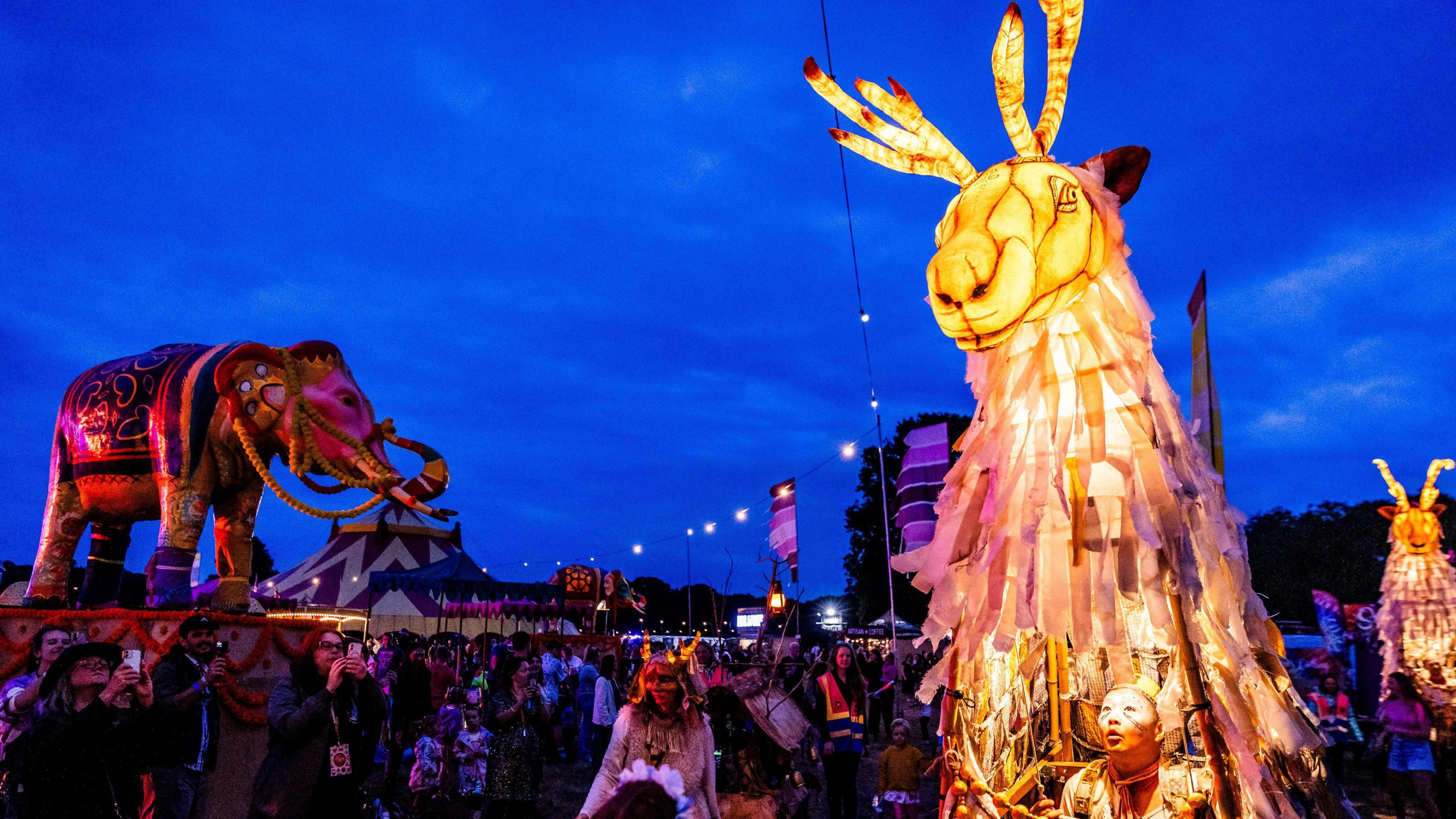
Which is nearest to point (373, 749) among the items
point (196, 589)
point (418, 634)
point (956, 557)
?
point (956, 557)

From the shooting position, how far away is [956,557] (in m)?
3.15

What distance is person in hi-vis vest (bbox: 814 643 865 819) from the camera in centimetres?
861

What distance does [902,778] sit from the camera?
7.60 metres

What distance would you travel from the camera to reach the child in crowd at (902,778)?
758cm

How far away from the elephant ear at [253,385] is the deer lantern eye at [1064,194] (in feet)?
25.7

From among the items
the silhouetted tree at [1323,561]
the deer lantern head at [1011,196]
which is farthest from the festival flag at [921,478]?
the silhouetted tree at [1323,561]

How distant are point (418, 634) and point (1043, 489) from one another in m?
26.2

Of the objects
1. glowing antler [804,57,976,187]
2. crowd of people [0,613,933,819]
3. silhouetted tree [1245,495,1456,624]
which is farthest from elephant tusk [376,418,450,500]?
silhouetted tree [1245,495,1456,624]

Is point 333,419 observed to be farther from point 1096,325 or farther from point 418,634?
point 418,634

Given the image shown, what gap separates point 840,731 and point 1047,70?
6945 millimetres

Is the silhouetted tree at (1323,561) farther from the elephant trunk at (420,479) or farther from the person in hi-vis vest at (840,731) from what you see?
the elephant trunk at (420,479)

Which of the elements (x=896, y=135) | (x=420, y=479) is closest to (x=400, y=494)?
(x=420, y=479)

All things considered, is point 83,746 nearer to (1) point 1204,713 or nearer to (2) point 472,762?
(2) point 472,762

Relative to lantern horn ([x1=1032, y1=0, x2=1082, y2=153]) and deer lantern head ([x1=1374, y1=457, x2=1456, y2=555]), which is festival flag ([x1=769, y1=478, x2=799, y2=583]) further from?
lantern horn ([x1=1032, y1=0, x2=1082, y2=153])
